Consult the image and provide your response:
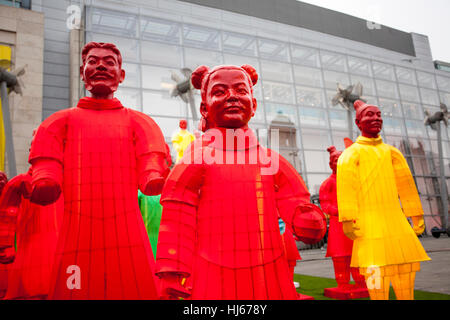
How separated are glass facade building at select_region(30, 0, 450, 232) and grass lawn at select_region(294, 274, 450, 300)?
8.15 metres

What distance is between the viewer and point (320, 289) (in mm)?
4797

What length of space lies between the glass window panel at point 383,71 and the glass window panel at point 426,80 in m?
2.14

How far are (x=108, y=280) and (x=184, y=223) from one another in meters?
→ 0.60

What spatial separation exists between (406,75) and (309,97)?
7054 mm

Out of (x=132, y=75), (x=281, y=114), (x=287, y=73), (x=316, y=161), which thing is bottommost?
(x=316, y=161)

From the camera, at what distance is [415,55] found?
20.4 meters

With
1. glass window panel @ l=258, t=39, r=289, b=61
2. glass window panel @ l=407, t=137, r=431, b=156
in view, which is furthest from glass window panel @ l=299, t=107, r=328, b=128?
glass window panel @ l=407, t=137, r=431, b=156

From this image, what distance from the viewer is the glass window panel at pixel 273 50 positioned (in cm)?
1584

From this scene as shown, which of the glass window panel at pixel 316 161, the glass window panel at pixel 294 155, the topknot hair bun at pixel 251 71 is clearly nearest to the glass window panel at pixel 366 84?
the glass window panel at pixel 316 161

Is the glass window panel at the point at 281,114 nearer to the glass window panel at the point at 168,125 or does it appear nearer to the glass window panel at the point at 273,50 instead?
the glass window panel at the point at 273,50

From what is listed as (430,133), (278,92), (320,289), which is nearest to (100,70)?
(320,289)

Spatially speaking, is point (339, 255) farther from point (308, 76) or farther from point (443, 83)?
point (443, 83)

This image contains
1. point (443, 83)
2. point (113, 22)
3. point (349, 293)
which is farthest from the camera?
point (443, 83)

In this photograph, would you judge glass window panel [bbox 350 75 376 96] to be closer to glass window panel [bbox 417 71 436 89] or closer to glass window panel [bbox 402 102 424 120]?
glass window panel [bbox 402 102 424 120]
